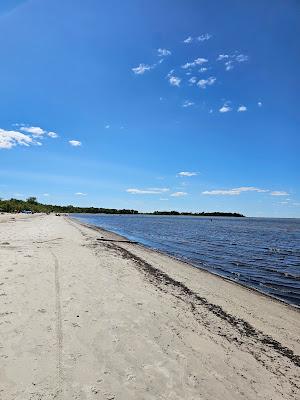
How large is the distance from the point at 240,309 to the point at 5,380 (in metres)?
8.16

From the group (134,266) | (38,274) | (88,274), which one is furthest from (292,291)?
(38,274)

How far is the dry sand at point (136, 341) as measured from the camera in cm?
534

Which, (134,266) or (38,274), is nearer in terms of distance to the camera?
(38,274)

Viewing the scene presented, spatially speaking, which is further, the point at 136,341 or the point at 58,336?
the point at 136,341

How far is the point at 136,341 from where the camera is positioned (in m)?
7.15

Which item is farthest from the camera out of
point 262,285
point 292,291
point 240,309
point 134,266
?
point 134,266

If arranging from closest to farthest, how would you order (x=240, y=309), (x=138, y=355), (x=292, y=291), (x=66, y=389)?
(x=66, y=389) < (x=138, y=355) < (x=240, y=309) < (x=292, y=291)

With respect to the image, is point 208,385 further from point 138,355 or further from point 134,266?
point 134,266

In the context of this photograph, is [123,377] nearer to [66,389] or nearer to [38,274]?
[66,389]

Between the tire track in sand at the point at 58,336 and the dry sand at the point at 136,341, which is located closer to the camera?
the tire track in sand at the point at 58,336

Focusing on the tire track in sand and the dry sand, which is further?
the dry sand

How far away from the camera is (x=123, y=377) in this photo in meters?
5.56

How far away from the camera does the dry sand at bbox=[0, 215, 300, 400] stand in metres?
5.34

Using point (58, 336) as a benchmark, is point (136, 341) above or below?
below
